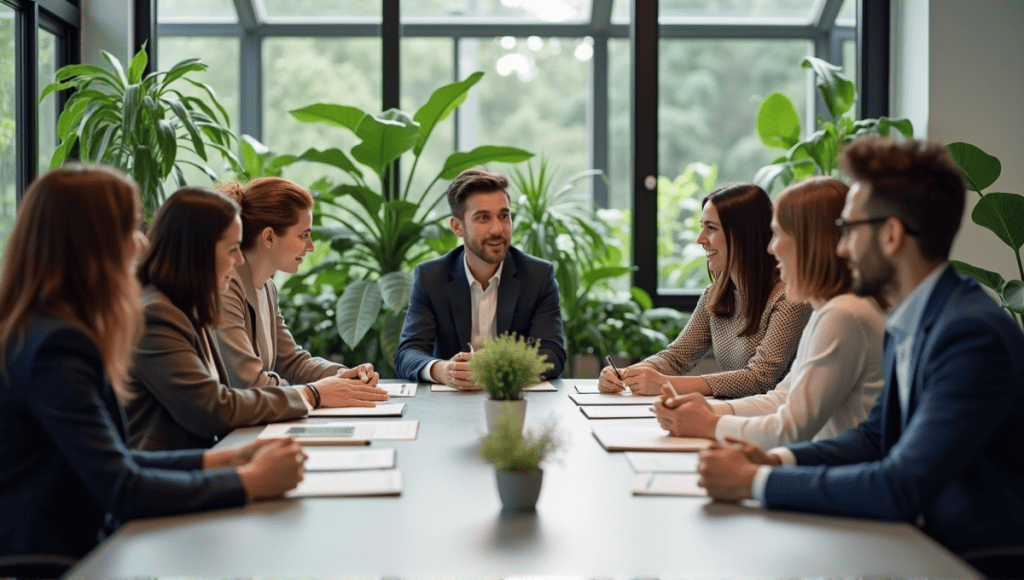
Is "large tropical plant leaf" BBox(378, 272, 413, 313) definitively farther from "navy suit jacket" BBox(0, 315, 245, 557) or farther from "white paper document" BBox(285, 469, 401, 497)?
"navy suit jacket" BBox(0, 315, 245, 557)

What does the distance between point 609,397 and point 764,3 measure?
335cm

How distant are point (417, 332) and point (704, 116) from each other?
2722 millimetres

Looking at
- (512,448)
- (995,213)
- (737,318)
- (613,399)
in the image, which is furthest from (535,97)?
(512,448)

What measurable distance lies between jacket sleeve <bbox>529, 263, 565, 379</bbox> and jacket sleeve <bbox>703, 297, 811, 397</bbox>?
779mm

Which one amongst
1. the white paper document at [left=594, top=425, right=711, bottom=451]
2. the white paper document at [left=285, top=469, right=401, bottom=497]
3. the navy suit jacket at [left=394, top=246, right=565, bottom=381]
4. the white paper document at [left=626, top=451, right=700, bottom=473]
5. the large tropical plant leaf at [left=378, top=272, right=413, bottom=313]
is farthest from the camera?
the large tropical plant leaf at [left=378, top=272, right=413, bottom=313]

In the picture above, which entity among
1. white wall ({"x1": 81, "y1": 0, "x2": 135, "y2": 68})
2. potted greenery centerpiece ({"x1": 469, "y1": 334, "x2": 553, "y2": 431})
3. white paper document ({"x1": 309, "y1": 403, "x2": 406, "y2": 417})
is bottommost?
white paper document ({"x1": 309, "y1": 403, "x2": 406, "y2": 417})

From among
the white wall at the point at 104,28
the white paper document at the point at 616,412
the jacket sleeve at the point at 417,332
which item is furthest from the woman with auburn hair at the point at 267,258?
the white wall at the point at 104,28

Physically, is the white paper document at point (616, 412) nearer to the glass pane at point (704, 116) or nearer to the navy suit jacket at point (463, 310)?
the navy suit jacket at point (463, 310)

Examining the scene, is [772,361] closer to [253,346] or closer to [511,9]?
[253,346]

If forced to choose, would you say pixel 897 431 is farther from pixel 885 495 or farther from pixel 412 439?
pixel 412 439

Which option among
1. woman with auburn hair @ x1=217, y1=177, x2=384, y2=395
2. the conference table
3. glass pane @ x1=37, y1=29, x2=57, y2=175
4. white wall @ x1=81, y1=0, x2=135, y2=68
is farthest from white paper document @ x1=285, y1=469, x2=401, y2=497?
white wall @ x1=81, y1=0, x2=135, y2=68

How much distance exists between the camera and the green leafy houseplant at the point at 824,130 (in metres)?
4.18

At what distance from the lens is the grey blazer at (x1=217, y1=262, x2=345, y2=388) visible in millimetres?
2400

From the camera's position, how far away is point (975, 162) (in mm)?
3568
